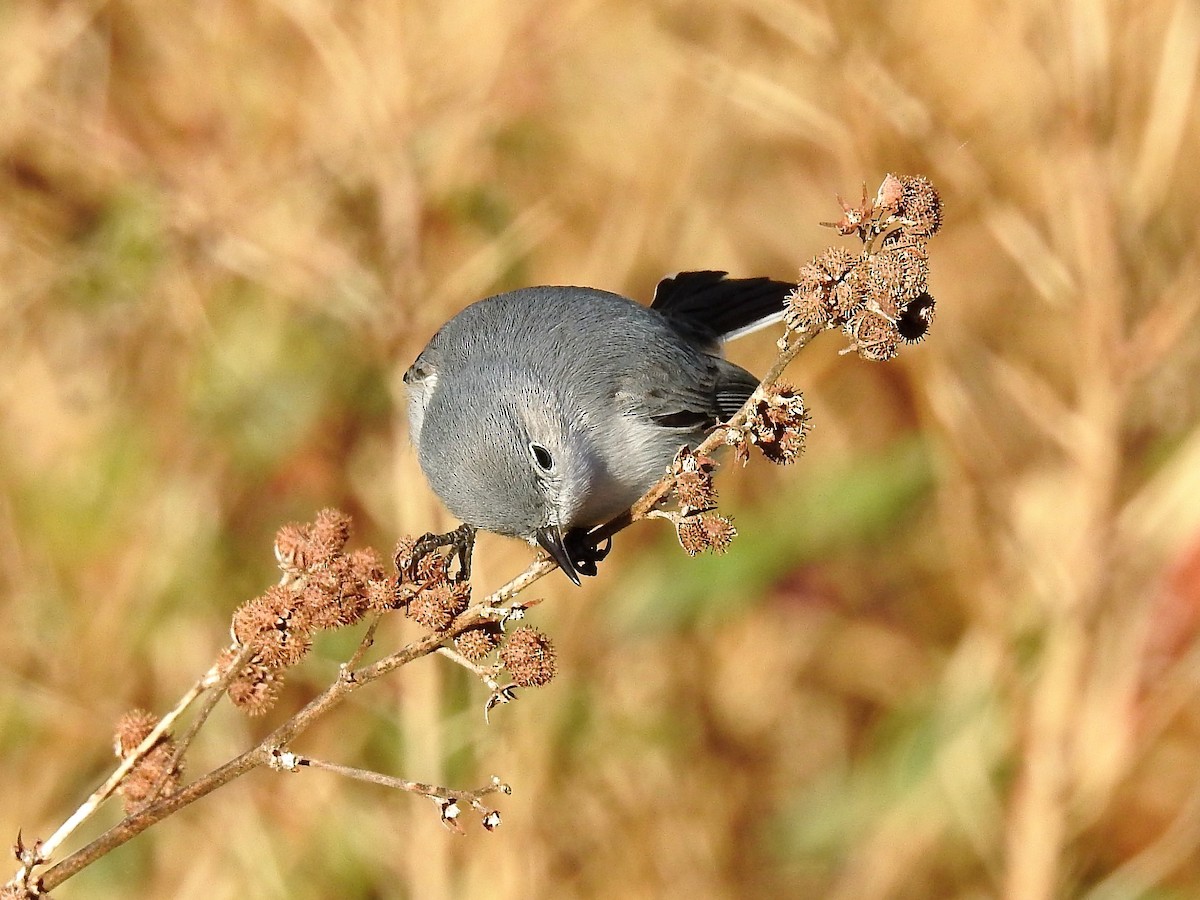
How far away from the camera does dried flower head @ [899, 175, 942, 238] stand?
1508 mm

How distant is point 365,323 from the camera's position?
137 inches

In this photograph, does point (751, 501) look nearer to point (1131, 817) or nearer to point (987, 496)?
point (987, 496)

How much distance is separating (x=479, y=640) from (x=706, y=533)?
1.11 ft

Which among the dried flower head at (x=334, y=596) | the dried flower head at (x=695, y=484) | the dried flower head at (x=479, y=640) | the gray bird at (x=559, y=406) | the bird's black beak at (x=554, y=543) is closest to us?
the dried flower head at (x=334, y=596)

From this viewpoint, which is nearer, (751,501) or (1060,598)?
(1060,598)

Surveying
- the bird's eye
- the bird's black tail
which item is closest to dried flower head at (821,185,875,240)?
the bird's eye

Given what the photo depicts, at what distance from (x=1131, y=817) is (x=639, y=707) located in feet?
5.48

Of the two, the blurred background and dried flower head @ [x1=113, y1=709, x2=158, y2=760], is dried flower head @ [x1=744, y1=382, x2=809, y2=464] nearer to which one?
dried flower head @ [x1=113, y1=709, x2=158, y2=760]

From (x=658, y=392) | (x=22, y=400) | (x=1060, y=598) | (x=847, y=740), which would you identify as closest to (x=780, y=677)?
(x=847, y=740)

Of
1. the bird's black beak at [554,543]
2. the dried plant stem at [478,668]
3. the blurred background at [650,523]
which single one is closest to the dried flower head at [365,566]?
the dried plant stem at [478,668]

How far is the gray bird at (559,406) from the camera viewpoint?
2.39 m

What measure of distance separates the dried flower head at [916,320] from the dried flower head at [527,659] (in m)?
0.60

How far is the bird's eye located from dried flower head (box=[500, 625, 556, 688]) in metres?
0.86

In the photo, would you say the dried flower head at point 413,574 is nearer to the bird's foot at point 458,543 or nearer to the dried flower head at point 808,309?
the dried flower head at point 808,309
